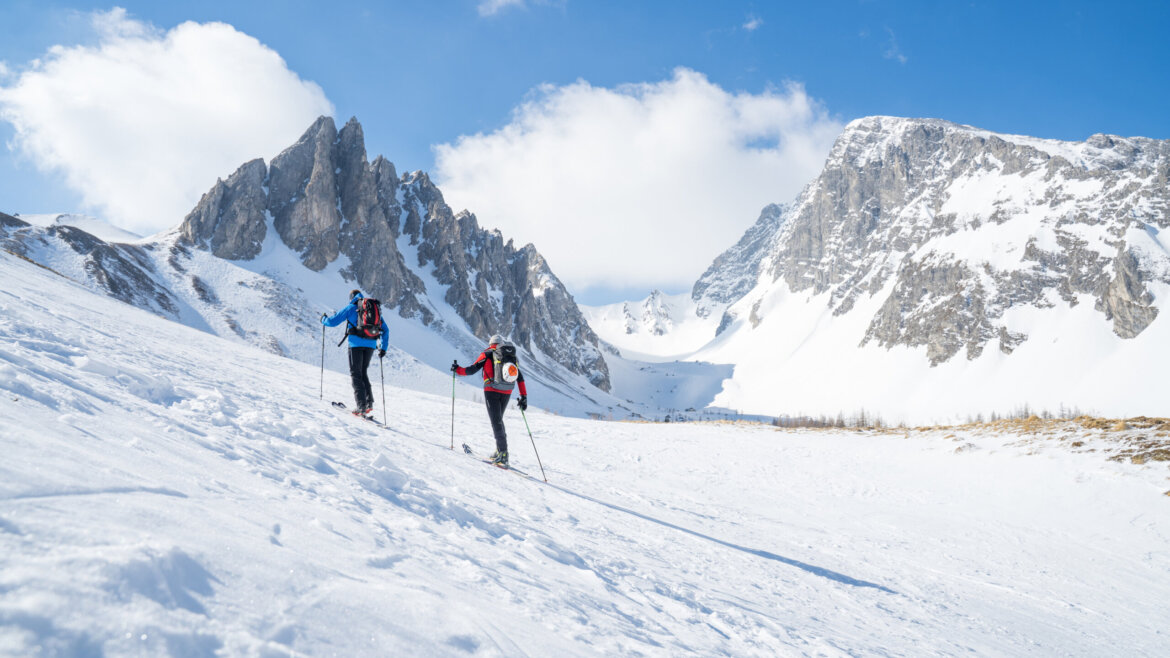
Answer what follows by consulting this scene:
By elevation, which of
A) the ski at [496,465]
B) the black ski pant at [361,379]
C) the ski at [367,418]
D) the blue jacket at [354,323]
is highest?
the blue jacket at [354,323]

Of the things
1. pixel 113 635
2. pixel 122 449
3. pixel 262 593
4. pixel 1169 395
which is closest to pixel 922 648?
pixel 262 593

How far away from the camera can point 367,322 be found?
10602 millimetres

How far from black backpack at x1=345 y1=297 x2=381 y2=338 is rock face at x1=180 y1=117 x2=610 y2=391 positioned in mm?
75691

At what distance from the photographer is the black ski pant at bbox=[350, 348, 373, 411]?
1029 centimetres

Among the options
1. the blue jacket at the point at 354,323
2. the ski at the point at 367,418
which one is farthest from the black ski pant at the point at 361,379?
the ski at the point at 367,418

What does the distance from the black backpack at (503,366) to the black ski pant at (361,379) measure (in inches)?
103

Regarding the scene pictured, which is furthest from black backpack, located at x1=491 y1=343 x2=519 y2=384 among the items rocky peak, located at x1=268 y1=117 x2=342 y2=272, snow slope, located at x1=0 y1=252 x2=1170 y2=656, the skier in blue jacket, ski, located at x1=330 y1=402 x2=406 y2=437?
rocky peak, located at x1=268 y1=117 x2=342 y2=272

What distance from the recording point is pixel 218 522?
2838 millimetres

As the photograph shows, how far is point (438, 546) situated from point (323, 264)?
88.5 m

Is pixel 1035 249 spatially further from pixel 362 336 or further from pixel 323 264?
pixel 362 336

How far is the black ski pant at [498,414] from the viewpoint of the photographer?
9234 millimetres

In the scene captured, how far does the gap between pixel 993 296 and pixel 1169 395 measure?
157 feet

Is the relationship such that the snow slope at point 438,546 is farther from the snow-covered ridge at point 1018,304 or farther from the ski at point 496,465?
the snow-covered ridge at point 1018,304

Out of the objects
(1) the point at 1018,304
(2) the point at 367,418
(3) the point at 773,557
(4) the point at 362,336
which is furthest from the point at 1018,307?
(2) the point at 367,418
